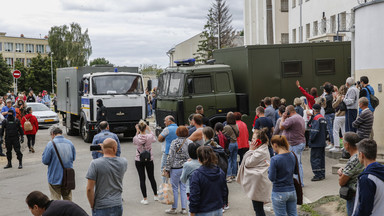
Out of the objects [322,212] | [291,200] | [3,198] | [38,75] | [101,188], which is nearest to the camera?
[101,188]

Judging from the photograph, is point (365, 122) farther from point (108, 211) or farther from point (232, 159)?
point (108, 211)

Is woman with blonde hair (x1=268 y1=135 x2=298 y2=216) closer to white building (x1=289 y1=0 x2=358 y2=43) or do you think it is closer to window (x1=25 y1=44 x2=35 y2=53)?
white building (x1=289 y1=0 x2=358 y2=43)

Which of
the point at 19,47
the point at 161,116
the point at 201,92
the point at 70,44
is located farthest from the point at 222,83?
the point at 19,47

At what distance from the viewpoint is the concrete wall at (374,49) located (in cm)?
1373

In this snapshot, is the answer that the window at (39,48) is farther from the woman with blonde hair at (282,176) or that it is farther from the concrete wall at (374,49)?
the woman with blonde hair at (282,176)

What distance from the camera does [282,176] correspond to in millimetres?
7293

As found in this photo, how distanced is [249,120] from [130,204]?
22.8ft

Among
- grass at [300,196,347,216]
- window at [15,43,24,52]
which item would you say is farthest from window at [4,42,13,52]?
grass at [300,196,347,216]

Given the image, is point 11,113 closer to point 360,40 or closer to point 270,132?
point 270,132

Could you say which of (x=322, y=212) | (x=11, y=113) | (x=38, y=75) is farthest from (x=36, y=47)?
(x=322, y=212)

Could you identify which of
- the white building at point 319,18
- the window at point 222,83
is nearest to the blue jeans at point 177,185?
the window at point 222,83

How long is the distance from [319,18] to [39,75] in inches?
2487

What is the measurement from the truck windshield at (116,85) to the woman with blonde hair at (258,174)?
46.4ft

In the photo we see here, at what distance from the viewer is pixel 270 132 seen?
12.5m
